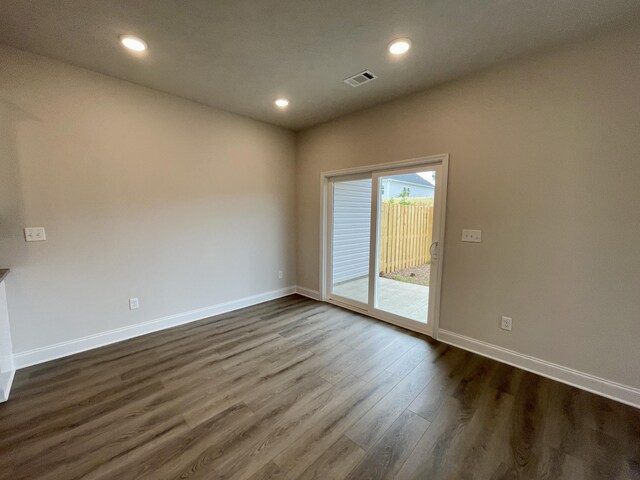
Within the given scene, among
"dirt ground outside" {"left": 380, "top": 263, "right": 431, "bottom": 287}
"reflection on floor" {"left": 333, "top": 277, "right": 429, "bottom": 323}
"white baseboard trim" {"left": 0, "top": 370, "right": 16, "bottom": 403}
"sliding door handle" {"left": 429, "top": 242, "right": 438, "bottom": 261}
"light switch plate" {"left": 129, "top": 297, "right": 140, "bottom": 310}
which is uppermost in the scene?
"sliding door handle" {"left": 429, "top": 242, "right": 438, "bottom": 261}

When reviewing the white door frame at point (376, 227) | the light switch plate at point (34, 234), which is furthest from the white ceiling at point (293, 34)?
the light switch plate at point (34, 234)

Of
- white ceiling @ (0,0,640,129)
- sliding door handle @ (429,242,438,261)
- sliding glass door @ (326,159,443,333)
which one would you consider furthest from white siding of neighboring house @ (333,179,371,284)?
white ceiling @ (0,0,640,129)

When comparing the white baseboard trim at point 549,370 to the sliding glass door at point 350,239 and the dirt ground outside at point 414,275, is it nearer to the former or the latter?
the dirt ground outside at point 414,275

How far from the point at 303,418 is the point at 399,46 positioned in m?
2.99

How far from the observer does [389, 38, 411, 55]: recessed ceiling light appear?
213cm

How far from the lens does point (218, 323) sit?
3.37 metres

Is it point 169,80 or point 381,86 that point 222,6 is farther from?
point 381,86

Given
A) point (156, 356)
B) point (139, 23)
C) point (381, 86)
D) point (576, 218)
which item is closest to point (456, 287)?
point (576, 218)

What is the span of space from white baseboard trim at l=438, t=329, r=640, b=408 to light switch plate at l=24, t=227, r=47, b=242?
4096 mm

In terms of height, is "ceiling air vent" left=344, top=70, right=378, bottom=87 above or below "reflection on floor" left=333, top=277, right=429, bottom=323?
above

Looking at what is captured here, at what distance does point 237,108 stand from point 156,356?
3.08 m

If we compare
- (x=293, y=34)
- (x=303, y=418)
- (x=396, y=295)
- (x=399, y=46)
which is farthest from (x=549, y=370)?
(x=293, y=34)

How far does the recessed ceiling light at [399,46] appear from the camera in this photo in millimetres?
2125

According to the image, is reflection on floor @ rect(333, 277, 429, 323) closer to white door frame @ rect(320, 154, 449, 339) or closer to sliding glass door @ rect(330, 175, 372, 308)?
sliding glass door @ rect(330, 175, 372, 308)
